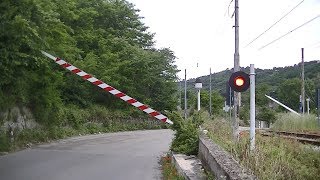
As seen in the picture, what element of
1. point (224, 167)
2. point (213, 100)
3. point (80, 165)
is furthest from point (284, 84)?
point (224, 167)

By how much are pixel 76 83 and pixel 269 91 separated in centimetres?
6558

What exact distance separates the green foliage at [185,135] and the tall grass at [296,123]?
18.5 meters

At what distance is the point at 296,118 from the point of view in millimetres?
35906

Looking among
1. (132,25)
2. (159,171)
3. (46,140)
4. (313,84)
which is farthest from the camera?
(313,84)

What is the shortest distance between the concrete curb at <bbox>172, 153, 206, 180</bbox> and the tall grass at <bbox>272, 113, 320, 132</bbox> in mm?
20945

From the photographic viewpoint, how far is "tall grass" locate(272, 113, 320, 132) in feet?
112

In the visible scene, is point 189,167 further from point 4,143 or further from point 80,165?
point 4,143

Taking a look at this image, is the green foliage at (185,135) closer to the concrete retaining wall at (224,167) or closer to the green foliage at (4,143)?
the concrete retaining wall at (224,167)

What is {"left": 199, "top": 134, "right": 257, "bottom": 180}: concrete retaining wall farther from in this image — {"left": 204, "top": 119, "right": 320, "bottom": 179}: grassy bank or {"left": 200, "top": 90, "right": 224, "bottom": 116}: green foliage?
{"left": 200, "top": 90, "right": 224, "bottom": 116}: green foliage

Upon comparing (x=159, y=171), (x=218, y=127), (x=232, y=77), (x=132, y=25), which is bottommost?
(x=159, y=171)

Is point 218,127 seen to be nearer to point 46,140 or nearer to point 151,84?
point 46,140

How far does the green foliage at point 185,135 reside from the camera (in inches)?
636

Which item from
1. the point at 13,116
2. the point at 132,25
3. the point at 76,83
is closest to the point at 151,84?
the point at 132,25

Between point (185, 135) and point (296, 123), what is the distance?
20844 millimetres
